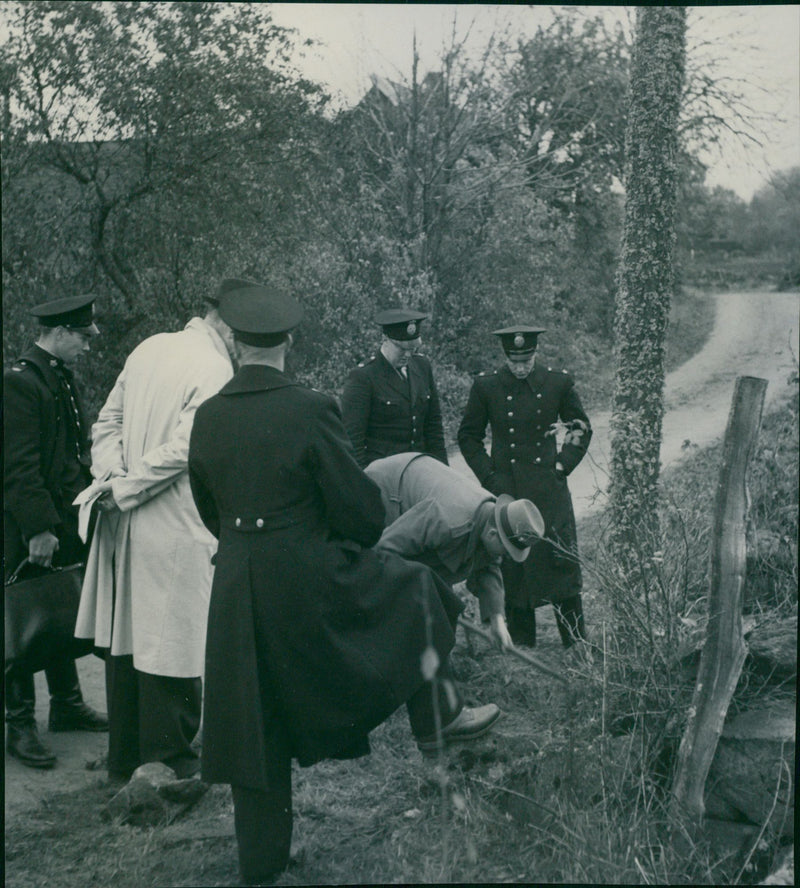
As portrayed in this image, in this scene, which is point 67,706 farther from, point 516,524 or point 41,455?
point 516,524

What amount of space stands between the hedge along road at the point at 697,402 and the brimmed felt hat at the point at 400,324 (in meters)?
1.27

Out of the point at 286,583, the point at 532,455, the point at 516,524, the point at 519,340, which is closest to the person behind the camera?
the point at 286,583

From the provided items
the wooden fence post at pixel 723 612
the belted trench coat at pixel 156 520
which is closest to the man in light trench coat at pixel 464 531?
the wooden fence post at pixel 723 612

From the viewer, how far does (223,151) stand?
683 cm

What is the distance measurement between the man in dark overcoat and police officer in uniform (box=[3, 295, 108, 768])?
1354mm

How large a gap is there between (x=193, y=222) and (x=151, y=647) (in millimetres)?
3780

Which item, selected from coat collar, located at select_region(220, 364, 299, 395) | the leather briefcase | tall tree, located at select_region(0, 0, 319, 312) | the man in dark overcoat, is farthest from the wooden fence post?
tall tree, located at select_region(0, 0, 319, 312)

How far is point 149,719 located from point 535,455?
2.74m

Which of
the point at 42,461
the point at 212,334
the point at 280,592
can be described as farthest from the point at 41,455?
the point at 280,592

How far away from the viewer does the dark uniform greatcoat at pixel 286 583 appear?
327cm

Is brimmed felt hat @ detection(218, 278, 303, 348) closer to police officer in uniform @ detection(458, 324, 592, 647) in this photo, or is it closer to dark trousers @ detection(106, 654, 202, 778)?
dark trousers @ detection(106, 654, 202, 778)

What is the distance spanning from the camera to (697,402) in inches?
359

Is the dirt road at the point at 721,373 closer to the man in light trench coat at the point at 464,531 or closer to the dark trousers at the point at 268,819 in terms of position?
the man in light trench coat at the point at 464,531

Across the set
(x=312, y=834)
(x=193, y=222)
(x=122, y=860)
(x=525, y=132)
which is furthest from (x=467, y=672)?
(x=525, y=132)
